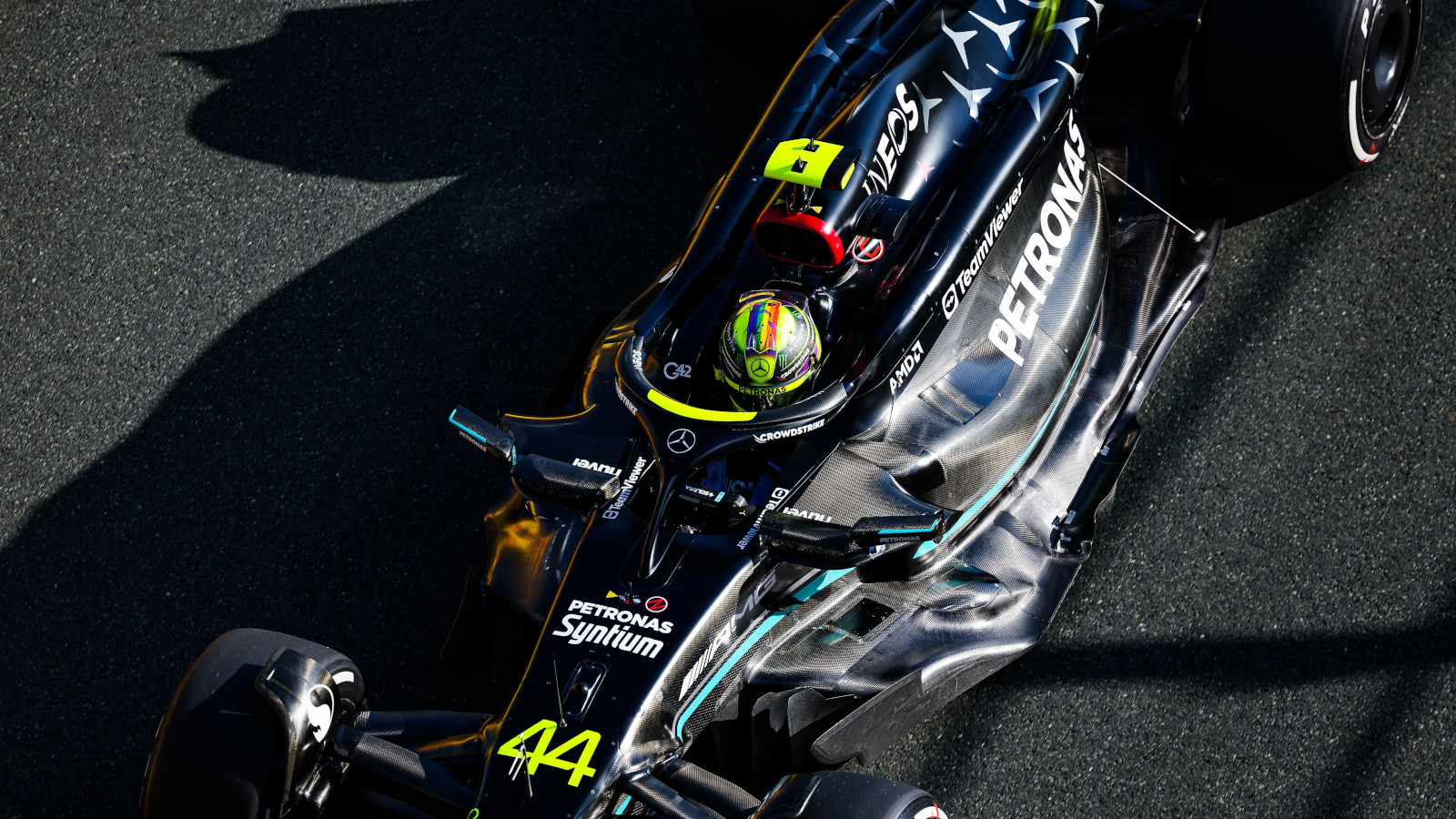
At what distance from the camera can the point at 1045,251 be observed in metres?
Result: 4.33

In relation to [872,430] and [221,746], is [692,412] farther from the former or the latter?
[221,746]

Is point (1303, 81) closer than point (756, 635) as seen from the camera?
No

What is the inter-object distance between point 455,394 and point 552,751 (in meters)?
2.11

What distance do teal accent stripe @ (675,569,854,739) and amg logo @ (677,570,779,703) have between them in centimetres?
5

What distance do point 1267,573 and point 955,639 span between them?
3.65ft

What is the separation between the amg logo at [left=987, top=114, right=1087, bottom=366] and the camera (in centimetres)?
414

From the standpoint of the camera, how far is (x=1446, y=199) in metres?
4.76

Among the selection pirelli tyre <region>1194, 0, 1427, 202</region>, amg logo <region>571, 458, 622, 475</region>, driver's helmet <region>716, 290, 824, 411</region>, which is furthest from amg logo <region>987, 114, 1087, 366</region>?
amg logo <region>571, 458, 622, 475</region>

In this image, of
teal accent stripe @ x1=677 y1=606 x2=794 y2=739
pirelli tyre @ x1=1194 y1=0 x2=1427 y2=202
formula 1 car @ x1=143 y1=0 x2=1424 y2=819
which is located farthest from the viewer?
pirelli tyre @ x1=1194 y1=0 x2=1427 y2=202

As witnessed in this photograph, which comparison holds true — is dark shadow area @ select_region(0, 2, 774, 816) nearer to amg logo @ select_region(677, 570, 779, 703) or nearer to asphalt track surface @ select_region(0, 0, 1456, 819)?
asphalt track surface @ select_region(0, 0, 1456, 819)

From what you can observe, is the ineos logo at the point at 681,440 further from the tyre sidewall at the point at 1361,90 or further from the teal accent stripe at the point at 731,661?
the tyre sidewall at the point at 1361,90

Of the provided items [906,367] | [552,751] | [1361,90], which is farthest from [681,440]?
[1361,90]

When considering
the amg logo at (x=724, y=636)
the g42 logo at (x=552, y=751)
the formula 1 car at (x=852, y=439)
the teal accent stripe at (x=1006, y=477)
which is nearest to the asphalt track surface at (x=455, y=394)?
the formula 1 car at (x=852, y=439)

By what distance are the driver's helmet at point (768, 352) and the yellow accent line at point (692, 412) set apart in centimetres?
12
